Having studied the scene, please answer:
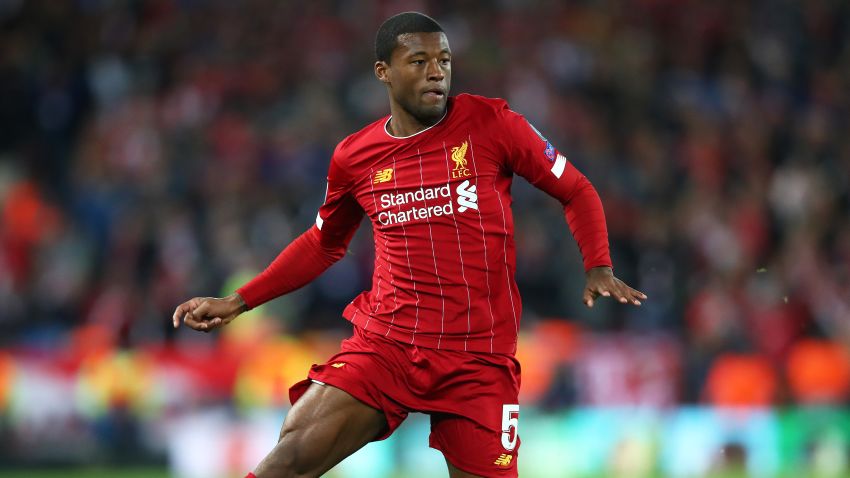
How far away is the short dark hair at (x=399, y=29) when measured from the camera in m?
5.08

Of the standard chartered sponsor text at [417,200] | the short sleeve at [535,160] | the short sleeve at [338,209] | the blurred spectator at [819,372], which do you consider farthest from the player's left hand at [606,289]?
the blurred spectator at [819,372]

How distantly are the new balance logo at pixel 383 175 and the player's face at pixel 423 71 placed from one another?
0.88 ft

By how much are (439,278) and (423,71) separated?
0.84m

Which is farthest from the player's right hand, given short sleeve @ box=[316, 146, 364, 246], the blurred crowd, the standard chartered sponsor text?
the blurred crowd

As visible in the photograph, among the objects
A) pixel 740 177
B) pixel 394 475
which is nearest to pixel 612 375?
pixel 394 475

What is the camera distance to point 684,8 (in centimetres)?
1434

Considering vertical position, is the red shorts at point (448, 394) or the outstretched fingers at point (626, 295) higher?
the outstretched fingers at point (626, 295)

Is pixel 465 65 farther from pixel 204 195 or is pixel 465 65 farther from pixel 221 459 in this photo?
pixel 221 459

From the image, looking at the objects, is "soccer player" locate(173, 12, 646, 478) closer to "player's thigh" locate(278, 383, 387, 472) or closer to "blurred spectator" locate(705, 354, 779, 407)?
"player's thigh" locate(278, 383, 387, 472)

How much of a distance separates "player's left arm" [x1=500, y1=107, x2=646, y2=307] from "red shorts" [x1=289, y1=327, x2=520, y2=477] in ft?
1.96

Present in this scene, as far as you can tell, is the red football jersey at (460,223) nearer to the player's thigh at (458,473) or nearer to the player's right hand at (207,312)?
the player's thigh at (458,473)

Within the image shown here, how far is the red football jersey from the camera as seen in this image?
5.07 metres

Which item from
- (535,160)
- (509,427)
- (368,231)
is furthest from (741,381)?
(535,160)

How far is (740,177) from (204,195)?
202 inches
